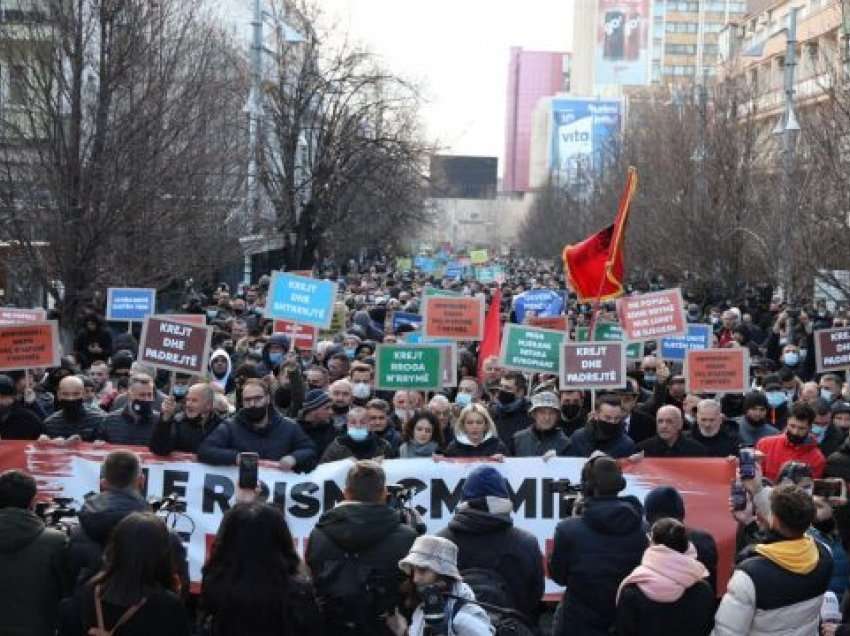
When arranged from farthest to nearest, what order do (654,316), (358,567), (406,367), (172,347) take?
(654,316) < (406,367) < (172,347) < (358,567)

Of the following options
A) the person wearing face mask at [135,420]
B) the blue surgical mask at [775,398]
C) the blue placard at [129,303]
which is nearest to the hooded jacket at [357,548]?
the person wearing face mask at [135,420]

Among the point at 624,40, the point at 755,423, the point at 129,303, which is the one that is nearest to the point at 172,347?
the point at 755,423

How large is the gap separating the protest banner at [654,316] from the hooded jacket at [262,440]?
251 inches

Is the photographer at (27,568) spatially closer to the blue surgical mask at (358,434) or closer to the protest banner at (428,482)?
the protest banner at (428,482)

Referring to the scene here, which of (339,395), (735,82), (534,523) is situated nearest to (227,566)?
(534,523)

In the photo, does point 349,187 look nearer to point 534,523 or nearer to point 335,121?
point 335,121

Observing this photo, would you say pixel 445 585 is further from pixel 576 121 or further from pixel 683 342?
pixel 576 121

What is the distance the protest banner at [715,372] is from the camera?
1284 centimetres

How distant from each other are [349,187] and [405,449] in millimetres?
34246

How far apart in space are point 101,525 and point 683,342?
1149 centimetres

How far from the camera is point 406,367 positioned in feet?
40.9

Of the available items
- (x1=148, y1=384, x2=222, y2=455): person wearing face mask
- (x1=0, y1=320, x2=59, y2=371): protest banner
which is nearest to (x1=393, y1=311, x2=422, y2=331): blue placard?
(x1=0, y1=320, x2=59, y2=371): protest banner

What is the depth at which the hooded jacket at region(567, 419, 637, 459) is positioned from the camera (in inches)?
376

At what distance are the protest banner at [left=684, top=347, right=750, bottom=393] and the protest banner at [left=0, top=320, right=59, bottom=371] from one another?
498 cm
